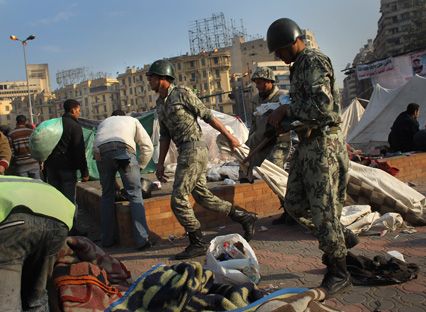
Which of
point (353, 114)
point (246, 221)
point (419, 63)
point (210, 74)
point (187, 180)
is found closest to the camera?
point (187, 180)

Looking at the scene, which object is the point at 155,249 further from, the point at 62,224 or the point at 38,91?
the point at 38,91

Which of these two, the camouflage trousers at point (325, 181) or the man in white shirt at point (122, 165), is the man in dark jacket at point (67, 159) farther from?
the camouflage trousers at point (325, 181)

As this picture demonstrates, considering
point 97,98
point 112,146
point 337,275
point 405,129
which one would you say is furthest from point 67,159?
point 97,98

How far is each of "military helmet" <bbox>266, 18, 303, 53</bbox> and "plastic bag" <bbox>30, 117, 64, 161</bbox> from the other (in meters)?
3.28

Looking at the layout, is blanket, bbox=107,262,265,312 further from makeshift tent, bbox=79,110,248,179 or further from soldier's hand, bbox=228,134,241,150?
makeshift tent, bbox=79,110,248,179

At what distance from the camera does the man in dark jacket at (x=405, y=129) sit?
354 inches

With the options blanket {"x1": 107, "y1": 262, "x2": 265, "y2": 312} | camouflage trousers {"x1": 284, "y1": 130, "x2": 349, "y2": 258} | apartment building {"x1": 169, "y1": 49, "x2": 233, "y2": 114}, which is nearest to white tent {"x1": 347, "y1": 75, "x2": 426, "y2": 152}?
camouflage trousers {"x1": 284, "y1": 130, "x2": 349, "y2": 258}

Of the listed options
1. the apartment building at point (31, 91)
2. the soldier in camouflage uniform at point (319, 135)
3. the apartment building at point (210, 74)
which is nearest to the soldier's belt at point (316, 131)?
the soldier in camouflage uniform at point (319, 135)

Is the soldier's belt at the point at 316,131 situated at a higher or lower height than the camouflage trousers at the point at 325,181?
higher

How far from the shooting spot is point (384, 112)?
15.1m

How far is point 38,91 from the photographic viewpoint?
167 meters

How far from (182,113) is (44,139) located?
1921 mm

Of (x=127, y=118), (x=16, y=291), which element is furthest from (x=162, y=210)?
(x=16, y=291)

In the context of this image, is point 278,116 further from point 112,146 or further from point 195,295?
point 112,146
